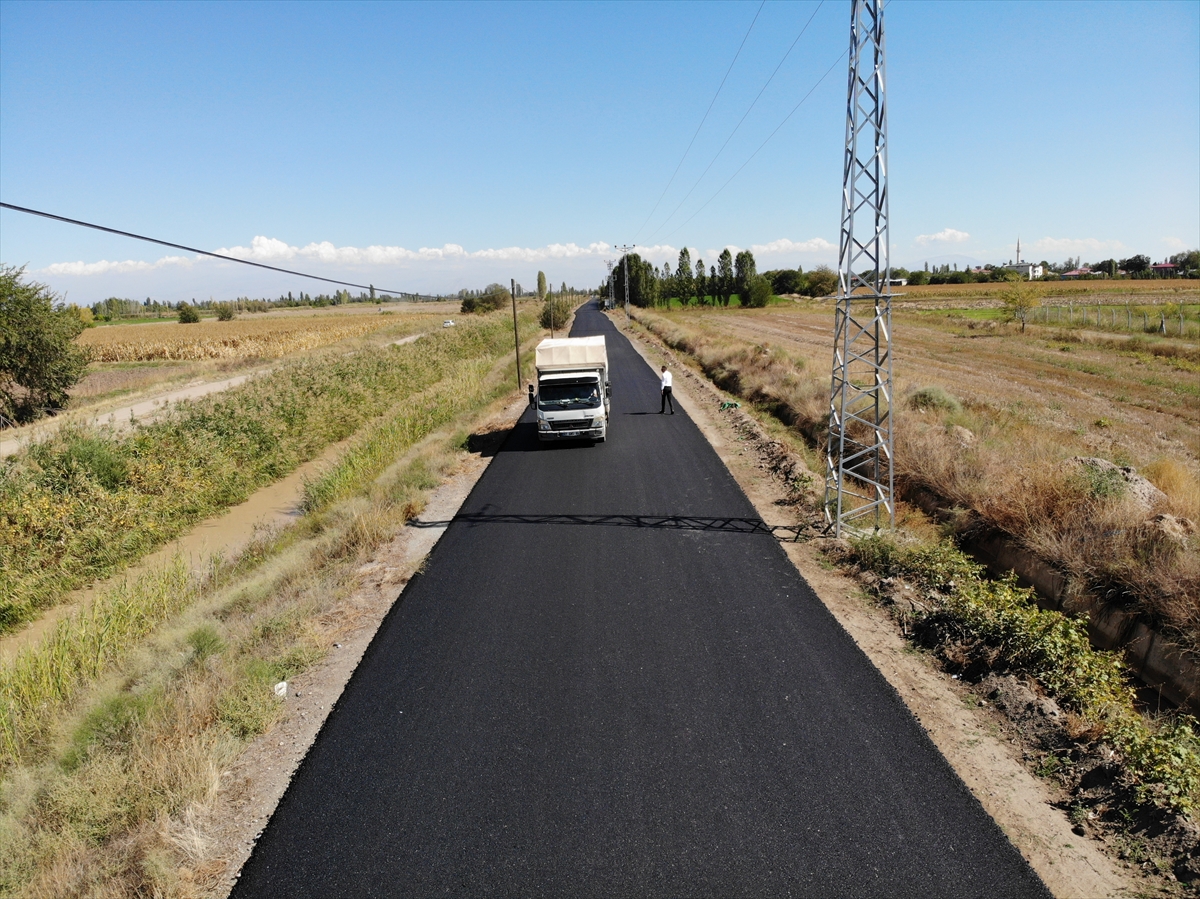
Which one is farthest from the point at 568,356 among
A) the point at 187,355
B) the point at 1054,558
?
the point at 187,355

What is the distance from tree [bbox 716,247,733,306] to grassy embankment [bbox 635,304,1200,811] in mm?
117901

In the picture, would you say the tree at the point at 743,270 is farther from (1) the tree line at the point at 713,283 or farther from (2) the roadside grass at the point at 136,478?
(2) the roadside grass at the point at 136,478

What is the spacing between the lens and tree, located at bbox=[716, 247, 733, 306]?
129375mm

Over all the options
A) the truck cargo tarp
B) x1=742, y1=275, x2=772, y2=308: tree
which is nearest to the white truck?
the truck cargo tarp

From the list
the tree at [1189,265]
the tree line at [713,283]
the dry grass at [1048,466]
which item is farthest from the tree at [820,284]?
the dry grass at [1048,466]

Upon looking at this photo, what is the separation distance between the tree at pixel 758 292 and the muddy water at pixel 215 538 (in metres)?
101

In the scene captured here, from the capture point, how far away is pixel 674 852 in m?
5.37

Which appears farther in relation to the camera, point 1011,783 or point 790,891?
point 1011,783

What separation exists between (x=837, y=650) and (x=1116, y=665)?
2892 millimetres

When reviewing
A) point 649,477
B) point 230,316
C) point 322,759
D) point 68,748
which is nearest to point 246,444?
point 649,477

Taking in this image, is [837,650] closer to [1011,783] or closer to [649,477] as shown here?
[1011,783]

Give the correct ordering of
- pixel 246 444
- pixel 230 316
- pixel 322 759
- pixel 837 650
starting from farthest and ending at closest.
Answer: pixel 230 316
pixel 246 444
pixel 837 650
pixel 322 759

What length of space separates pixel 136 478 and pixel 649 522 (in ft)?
43.5

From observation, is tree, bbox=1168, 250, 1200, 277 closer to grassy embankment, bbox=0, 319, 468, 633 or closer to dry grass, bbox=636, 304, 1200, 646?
dry grass, bbox=636, 304, 1200, 646
